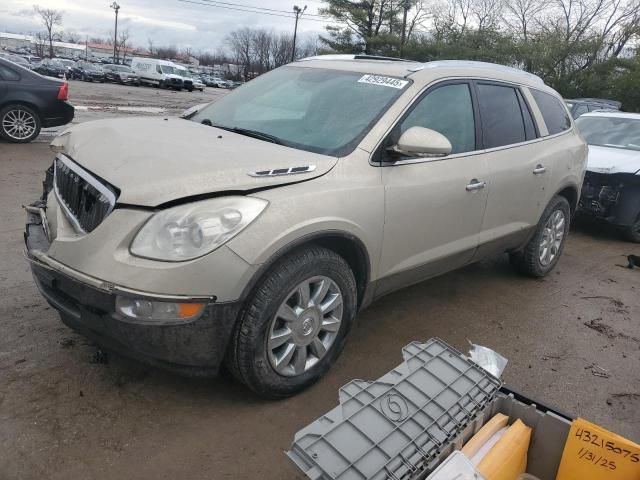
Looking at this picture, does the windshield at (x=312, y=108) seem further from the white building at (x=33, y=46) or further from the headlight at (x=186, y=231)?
the white building at (x=33, y=46)

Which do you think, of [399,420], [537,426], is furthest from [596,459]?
[399,420]

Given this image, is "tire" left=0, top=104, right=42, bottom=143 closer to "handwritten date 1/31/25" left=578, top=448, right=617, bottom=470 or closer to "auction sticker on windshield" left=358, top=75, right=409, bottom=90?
"auction sticker on windshield" left=358, top=75, right=409, bottom=90

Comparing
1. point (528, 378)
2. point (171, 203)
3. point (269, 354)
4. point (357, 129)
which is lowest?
point (528, 378)

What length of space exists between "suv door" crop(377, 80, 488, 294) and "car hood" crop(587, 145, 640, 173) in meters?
3.73

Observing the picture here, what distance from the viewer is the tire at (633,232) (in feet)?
22.5

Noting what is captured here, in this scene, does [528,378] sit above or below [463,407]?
below

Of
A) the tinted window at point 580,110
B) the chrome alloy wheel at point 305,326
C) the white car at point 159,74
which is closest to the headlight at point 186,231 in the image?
the chrome alloy wheel at point 305,326

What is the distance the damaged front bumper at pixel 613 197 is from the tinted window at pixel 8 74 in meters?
9.20

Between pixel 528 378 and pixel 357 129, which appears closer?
pixel 357 129

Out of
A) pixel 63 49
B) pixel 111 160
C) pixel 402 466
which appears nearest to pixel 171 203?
pixel 111 160

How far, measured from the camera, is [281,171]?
268cm

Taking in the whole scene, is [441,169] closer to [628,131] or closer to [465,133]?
[465,133]

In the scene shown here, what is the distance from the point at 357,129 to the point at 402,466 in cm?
191

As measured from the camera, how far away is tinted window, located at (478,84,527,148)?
3.94 meters
